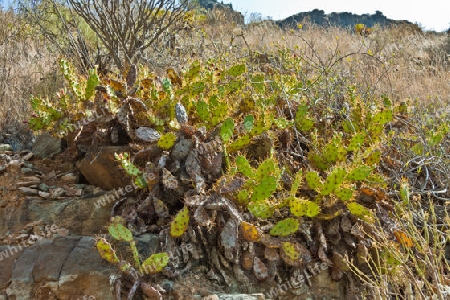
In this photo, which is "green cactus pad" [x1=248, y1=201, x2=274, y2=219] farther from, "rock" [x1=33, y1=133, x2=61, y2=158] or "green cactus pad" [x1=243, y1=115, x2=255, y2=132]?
"rock" [x1=33, y1=133, x2=61, y2=158]

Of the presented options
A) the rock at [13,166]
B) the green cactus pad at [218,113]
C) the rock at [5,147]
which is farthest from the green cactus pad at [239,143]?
the rock at [5,147]

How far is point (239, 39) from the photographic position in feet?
31.7

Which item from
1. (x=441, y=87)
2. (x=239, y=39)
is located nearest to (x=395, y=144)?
(x=441, y=87)

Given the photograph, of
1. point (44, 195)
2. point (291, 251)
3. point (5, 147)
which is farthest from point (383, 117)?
point (5, 147)

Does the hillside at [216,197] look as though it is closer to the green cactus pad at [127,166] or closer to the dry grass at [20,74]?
the green cactus pad at [127,166]

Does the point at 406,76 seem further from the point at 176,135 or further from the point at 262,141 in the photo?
the point at 176,135

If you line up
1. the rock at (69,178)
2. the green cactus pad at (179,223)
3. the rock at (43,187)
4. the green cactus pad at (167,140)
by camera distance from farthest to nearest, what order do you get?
the rock at (69,178) < the rock at (43,187) < the green cactus pad at (167,140) < the green cactus pad at (179,223)

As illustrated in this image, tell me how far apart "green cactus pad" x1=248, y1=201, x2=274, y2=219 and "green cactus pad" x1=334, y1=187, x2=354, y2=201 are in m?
0.47

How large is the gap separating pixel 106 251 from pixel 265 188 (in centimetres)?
103

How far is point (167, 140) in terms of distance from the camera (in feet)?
10.3

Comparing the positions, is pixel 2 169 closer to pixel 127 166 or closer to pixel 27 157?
pixel 27 157

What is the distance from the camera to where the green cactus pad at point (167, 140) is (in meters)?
3.14

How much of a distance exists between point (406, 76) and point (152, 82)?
4.48 m

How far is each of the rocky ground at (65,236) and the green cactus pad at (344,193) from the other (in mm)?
508
